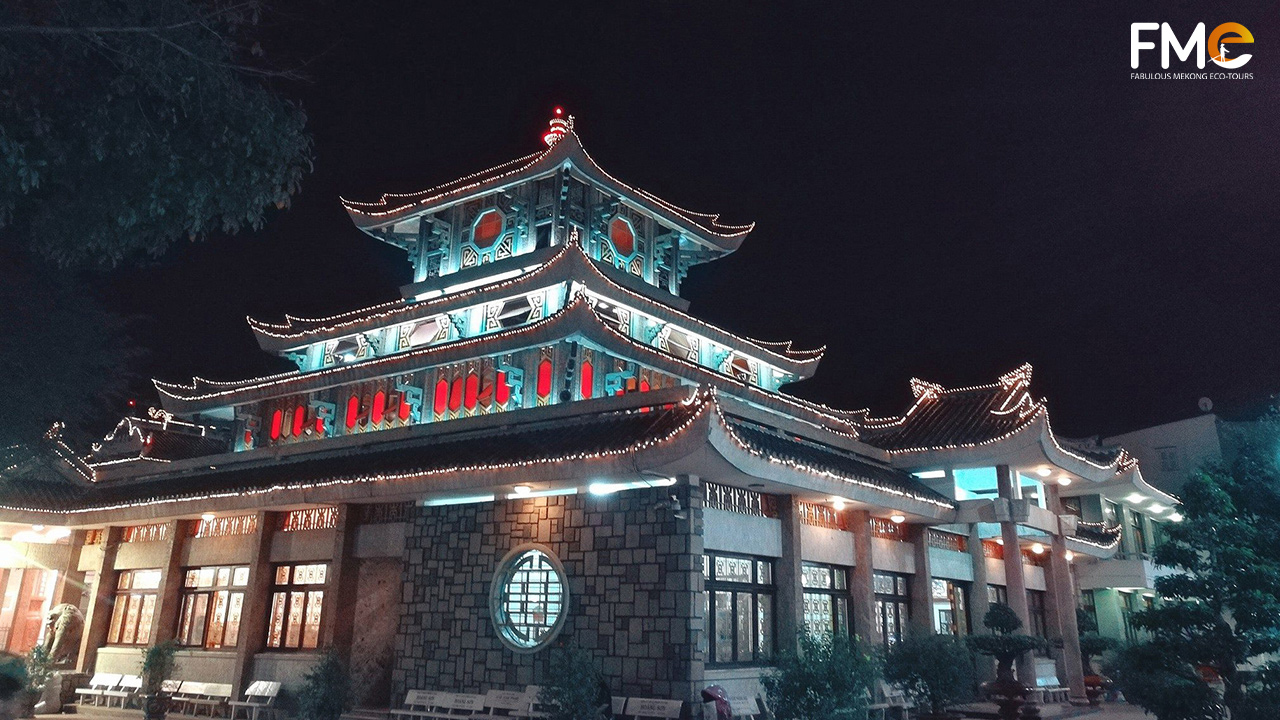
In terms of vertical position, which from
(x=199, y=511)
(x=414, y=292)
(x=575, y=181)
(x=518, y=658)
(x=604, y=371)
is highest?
(x=575, y=181)

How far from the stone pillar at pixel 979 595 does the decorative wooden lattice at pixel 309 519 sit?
15.6 meters

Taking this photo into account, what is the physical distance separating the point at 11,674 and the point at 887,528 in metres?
18.0

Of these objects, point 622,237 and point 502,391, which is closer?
point 502,391

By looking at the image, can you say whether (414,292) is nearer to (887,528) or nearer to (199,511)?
(199,511)

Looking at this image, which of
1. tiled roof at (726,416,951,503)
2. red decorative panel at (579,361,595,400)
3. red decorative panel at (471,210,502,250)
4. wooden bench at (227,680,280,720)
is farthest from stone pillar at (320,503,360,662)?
tiled roof at (726,416,951,503)

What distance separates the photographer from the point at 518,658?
1528 cm

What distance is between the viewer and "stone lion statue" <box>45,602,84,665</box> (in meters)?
21.5

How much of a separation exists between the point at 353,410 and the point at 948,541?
50.4 ft

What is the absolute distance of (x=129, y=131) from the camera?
9.07 m

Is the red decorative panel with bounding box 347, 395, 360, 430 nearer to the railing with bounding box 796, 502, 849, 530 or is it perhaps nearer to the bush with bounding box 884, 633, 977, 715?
the railing with bounding box 796, 502, 849, 530

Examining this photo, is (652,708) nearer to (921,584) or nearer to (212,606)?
(921,584)

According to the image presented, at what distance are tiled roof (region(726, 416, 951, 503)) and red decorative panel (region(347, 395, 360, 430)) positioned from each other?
961cm

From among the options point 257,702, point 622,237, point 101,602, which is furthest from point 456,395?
point 101,602

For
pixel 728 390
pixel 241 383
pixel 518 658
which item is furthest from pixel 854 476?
pixel 241 383
